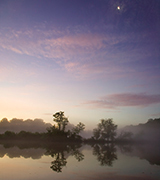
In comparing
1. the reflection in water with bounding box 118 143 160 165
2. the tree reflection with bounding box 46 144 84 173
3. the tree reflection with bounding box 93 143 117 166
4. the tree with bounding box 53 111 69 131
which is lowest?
the reflection in water with bounding box 118 143 160 165

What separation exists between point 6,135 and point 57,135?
25.5 m

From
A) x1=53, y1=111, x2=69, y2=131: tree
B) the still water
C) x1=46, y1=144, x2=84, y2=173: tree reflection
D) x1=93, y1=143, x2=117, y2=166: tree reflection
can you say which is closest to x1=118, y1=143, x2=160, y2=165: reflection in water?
the still water

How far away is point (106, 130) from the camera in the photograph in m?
109

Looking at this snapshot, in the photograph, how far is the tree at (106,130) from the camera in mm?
107356

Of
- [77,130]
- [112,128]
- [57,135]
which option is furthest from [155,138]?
[57,135]

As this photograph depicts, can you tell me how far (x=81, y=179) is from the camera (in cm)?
1193

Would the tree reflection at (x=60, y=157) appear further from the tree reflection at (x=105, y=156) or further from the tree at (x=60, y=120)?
the tree at (x=60, y=120)

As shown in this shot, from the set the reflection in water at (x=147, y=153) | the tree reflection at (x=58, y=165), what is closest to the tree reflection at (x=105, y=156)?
the reflection in water at (x=147, y=153)

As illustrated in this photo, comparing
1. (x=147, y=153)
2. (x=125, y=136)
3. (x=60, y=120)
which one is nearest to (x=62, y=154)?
(x=147, y=153)

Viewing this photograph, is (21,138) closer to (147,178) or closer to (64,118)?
(64,118)

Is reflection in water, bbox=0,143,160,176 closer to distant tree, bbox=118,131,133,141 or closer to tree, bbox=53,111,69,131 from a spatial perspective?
tree, bbox=53,111,69,131

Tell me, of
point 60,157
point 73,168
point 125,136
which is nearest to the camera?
point 73,168

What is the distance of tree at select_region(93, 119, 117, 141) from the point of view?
107356mm

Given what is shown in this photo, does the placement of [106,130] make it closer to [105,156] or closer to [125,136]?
[125,136]
